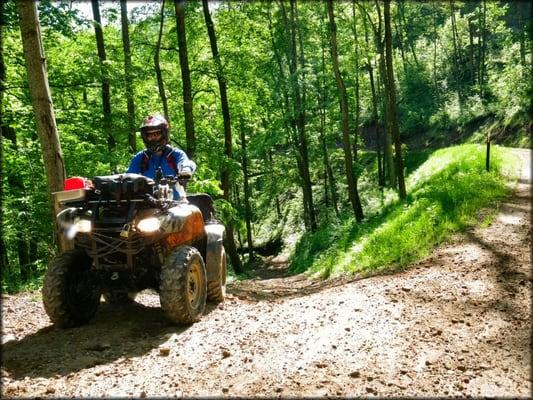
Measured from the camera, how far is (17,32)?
1202 cm

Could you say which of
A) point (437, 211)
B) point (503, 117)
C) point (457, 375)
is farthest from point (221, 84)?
point (503, 117)

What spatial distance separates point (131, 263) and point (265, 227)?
30180 mm

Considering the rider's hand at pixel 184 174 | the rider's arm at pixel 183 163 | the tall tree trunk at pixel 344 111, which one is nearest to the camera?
the rider's hand at pixel 184 174

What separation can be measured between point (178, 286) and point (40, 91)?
3.84 m

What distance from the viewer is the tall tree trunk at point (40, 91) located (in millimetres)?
6613

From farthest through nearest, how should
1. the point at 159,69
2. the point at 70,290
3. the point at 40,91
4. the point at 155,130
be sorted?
the point at 159,69, the point at 40,91, the point at 155,130, the point at 70,290

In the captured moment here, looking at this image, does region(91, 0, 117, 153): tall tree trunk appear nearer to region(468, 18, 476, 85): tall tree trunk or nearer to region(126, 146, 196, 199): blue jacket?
region(126, 146, 196, 199): blue jacket

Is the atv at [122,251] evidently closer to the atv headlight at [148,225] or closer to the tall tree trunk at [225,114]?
the atv headlight at [148,225]

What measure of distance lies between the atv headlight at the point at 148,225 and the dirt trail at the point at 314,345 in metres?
1.12

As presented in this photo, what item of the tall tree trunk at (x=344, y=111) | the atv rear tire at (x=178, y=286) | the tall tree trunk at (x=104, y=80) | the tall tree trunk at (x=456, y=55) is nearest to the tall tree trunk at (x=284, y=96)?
the tall tree trunk at (x=344, y=111)

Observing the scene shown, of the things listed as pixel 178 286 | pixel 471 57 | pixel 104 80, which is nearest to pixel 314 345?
pixel 178 286

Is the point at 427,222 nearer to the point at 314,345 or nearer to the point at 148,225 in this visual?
the point at 314,345

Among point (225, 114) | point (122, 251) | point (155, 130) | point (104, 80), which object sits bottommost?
point (122, 251)

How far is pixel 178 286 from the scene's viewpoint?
198 inches
